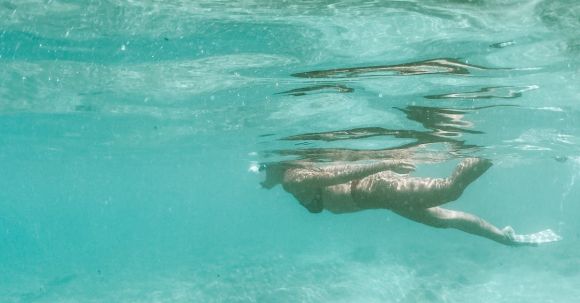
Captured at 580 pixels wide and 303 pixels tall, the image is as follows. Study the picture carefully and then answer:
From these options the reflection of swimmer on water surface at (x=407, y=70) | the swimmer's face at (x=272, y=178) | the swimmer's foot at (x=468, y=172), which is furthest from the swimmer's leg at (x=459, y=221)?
the swimmer's face at (x=272, y=178)

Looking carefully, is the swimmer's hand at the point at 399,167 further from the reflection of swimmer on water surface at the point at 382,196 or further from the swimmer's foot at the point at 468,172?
the swimmer's foot at the point at 468,172

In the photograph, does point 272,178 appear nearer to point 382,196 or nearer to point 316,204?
point 316,204

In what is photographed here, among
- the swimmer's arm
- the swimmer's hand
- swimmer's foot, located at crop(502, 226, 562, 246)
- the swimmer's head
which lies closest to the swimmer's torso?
the swimmer's arm

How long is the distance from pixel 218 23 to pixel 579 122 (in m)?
Answer: 16.4

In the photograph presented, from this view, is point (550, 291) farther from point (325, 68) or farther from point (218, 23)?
point (218, 23)

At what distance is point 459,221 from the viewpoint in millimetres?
10859

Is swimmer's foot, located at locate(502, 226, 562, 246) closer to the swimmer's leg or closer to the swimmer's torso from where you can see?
the swimmer's leg

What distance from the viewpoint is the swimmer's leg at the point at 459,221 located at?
10.8 m

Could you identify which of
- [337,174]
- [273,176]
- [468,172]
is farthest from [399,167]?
[273,176]

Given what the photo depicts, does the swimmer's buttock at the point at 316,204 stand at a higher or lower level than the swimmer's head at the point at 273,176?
higher

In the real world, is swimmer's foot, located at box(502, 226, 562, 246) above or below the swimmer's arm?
below

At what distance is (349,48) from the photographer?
10141mm

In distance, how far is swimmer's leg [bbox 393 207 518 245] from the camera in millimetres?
10750

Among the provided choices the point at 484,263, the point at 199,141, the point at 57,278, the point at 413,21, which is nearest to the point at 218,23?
the point at 413,21
